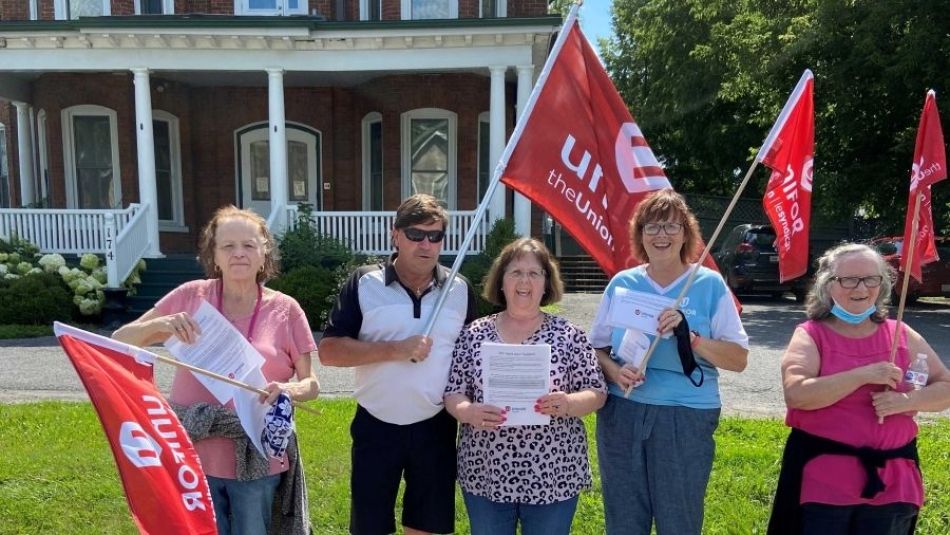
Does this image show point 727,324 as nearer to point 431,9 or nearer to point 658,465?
point 658,465

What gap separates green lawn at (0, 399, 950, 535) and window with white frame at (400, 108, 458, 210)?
8362 millimetres

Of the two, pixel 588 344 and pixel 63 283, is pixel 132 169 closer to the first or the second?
pixel 63 283

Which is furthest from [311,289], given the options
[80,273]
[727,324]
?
[727,324]

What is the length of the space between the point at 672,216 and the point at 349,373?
18.3 ft

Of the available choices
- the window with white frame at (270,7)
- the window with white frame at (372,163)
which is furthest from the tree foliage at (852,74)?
the window with white frame at (270,7)

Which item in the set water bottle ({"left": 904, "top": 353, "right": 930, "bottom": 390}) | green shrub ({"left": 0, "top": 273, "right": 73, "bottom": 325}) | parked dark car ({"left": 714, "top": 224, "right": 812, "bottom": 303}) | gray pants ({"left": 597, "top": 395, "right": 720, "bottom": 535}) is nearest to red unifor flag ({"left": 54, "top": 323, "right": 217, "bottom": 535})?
gray pants ({"left": 597, "top": 395, "right": 720, "bottom": 535})

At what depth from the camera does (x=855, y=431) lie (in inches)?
102

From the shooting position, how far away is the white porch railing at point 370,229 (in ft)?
38.8

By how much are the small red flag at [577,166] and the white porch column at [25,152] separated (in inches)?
557

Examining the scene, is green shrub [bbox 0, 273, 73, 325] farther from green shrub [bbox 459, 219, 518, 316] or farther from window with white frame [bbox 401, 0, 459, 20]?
window with white frame [bbox 401, 0, 459, 20]

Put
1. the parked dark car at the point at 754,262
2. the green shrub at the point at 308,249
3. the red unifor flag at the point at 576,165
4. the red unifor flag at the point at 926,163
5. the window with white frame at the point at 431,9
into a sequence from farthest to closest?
the parked dark car at the point at 754,262 < the window with white frame at the point at 431,9 < the green shrub at the point at 308,249 < the red unifor flag at the point at 926,163 < the red unifor flag at the point at 576,165

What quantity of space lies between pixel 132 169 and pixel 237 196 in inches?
80.7

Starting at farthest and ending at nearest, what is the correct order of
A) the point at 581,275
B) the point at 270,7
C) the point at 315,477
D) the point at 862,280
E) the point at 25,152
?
the point at 581,275 < the point at 25,152 < the point at 270,7 < the point at 315,477 < the point at 862,280

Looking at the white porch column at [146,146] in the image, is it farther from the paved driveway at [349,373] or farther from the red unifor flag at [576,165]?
the red unifor flag at [576,165]
